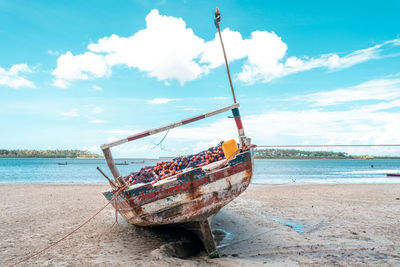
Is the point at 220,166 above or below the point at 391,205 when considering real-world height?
A: above

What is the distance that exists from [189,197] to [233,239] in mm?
2283

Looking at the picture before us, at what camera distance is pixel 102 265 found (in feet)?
15.5

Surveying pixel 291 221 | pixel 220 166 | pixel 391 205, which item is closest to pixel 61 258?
pixel 220 166

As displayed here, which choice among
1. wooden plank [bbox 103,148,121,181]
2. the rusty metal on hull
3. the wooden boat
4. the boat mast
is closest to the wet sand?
the wooden boat

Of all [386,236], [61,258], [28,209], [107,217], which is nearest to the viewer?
[61,258]

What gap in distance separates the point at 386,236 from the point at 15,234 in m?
9.40

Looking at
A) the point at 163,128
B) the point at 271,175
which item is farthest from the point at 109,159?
the point at 271,175

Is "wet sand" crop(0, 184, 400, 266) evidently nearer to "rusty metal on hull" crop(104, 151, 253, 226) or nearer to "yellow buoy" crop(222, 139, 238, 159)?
"rusty metal on hull" crop(104, 151, 253, 226)

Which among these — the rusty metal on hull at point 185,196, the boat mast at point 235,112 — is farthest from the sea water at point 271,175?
the rusty metal on hull at point 185,196

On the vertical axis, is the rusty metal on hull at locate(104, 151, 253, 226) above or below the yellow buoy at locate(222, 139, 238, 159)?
below

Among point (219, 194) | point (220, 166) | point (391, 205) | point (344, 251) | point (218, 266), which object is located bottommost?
point (391, 205)

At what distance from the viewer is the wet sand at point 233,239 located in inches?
203

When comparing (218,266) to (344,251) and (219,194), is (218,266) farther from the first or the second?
(344,251)

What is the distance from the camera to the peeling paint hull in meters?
5.20
